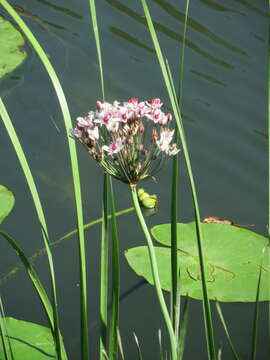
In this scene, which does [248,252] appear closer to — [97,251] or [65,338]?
Answer: [97,251]

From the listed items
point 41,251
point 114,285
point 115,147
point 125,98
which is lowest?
point 41,251

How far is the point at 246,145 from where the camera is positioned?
10.0 ft

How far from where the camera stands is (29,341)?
1.75m

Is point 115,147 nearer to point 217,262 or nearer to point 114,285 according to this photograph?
point 114,285

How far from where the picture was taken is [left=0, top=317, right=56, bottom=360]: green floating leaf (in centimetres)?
169

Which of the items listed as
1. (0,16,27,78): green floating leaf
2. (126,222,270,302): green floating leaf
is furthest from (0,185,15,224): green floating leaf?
(0,16,27,78): green floating leaf

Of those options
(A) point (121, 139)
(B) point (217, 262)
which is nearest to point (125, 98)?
(B) point (217, 262)

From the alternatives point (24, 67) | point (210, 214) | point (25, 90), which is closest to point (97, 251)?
point (210, 214)

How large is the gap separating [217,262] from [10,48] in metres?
1.94

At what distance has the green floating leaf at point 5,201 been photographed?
224 cm

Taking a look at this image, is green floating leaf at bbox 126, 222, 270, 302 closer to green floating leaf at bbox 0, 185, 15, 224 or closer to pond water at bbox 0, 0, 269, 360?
pond water at bbox 0, 0, 269, 360

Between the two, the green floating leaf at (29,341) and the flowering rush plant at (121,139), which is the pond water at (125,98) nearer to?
the green floating leaf at (29,341)

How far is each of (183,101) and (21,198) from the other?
1142 mm

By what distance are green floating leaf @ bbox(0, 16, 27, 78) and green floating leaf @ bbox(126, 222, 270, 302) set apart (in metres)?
1.47
